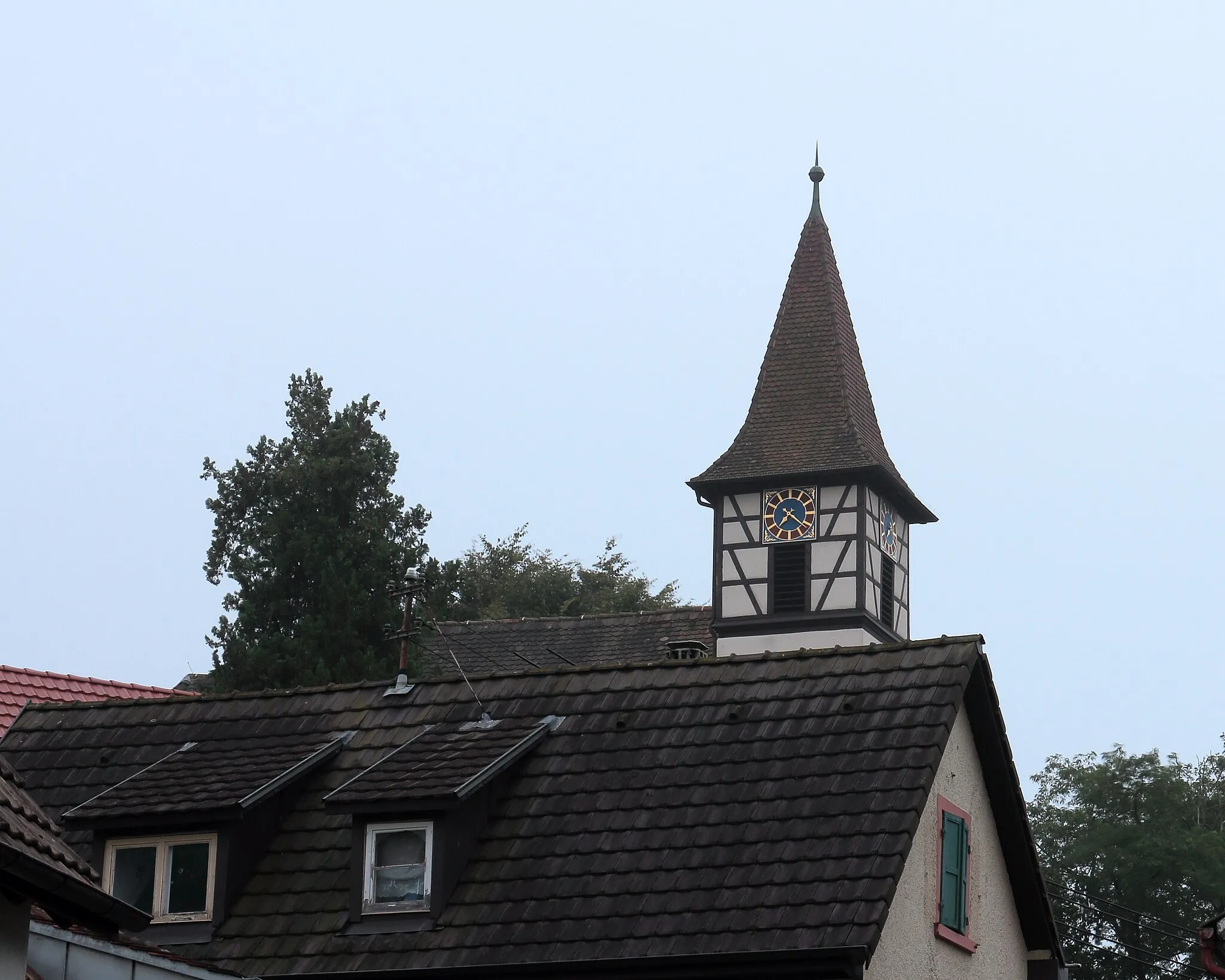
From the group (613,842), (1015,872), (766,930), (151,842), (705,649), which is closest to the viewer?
(766,930)

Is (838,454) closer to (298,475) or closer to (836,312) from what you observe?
(836,312)

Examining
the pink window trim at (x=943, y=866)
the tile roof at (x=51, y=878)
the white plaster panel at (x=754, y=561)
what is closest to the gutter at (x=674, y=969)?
the pink window trim at (x=943, y=866)

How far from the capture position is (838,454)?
141 feet

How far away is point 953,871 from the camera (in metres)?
18.1

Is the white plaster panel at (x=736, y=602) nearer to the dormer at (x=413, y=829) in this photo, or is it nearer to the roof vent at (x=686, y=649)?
the roof vent at (x=686, y=649)

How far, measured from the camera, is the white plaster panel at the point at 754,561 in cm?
4259

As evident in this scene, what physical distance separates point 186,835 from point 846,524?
25.7 meters

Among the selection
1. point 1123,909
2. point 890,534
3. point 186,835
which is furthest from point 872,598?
point 186,835

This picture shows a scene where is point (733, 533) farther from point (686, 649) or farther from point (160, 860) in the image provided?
point (160, 860)

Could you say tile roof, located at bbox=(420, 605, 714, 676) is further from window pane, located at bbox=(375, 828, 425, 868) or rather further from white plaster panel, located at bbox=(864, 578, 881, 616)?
window pane, located at bbox=(375, 828, 425, 868)

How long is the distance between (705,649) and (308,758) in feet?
69.4

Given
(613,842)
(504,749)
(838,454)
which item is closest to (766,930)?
(613,842)

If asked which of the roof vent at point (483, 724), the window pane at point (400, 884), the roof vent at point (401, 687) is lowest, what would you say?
the window pane at point (400, 884)

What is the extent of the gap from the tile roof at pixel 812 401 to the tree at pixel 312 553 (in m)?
6.32
